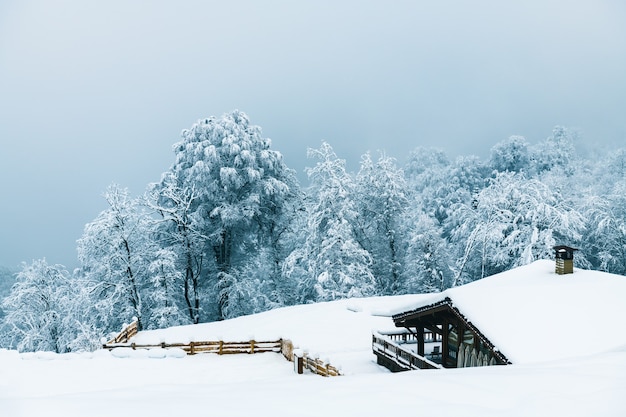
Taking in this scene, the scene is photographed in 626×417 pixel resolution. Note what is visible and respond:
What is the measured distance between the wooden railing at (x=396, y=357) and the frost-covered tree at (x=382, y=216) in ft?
55.0

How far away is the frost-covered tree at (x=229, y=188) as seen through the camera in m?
29.5

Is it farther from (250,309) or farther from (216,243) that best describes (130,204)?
(250,309)

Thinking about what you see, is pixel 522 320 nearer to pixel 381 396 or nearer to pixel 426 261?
pixel 381 396

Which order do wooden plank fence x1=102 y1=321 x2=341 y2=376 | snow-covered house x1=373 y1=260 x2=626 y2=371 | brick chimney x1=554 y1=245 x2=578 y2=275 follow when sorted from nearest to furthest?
snow-covered house x1=373 y1=260 x2=626 y2=371 → brick chimney x1=554 y1=245 x2=578 y2=275 → wooden plank fence x1=102 y1=321 x2=341 y2=376

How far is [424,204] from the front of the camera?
4994 centimetres

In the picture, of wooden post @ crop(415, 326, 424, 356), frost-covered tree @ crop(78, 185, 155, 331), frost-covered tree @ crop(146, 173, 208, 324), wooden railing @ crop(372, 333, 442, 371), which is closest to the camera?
wooden railing @ crop(372, 333, 442, 371)

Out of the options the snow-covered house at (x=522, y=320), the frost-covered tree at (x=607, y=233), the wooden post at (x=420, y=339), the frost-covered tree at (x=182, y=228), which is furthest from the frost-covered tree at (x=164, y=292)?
the frost-covered tree at (x=607, y=233)

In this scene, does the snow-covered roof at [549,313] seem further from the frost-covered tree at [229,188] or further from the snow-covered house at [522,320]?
the frost-covered tree at [229,188]

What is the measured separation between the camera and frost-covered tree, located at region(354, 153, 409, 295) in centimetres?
3434

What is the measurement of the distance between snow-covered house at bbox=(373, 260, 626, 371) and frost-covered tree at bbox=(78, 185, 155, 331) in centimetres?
1751

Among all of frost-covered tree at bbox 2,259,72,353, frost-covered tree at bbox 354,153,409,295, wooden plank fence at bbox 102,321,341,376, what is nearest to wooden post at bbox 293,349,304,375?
wooden plank fence at bbox 102,321,341,376

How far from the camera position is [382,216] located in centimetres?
3444

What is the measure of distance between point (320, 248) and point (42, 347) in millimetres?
20076

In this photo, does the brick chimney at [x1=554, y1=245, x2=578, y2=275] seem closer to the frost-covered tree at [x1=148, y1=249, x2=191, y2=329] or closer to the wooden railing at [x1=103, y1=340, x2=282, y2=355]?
the wooden railing at [x1=103, y1=340, x2=282, y2=355]
